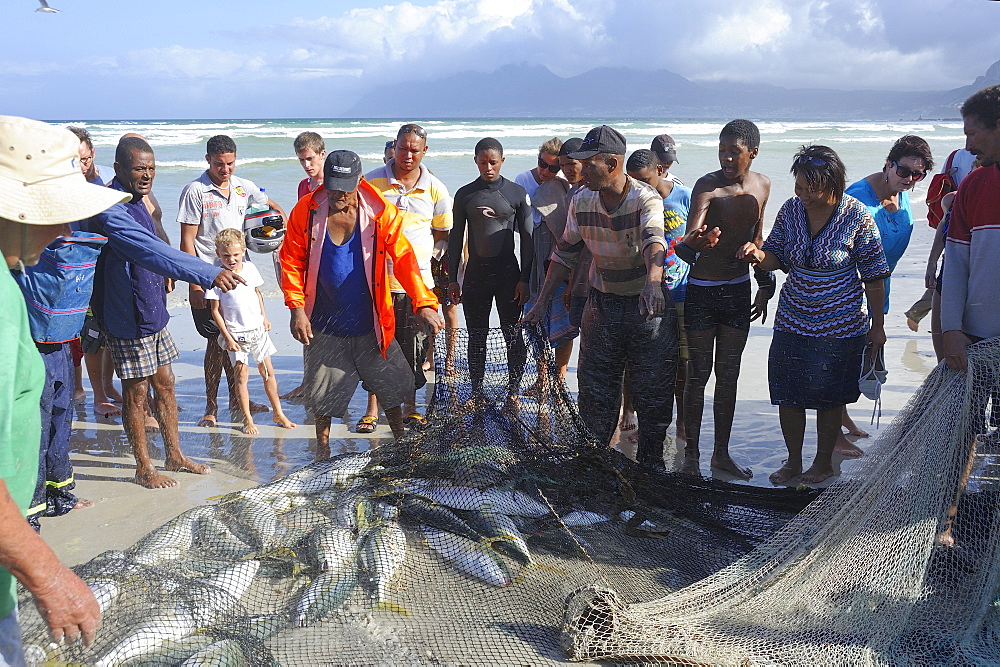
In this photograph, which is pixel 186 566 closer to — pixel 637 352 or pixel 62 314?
pixel 62 314

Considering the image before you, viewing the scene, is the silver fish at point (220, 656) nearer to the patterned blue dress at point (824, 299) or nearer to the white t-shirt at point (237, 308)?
the white t-shirt at point (237, 308)

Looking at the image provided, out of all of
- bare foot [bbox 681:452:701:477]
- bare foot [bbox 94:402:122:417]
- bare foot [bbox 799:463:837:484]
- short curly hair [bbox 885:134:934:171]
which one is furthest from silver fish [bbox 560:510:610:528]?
bare foot [bbox 94:402:122:417]

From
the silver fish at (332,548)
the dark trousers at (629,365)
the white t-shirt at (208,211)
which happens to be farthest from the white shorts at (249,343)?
the silver fish at (332,548)

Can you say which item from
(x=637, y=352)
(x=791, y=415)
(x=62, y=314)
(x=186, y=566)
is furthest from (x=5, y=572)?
(x=791, y=415)

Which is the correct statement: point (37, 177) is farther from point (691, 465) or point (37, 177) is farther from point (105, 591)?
point (691, 465)

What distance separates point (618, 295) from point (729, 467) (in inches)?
64.0

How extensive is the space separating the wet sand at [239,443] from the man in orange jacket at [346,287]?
3.36 feet

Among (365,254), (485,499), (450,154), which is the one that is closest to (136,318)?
(365,254)

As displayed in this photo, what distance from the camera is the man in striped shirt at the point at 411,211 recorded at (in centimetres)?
668

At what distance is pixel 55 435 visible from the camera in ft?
15.6

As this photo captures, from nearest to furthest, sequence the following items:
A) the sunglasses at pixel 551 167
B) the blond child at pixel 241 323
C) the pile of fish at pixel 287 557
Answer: the pile of fish at pixel 287 557
the blond child at pixel 241 323
the sunglasses at pixel 551 167

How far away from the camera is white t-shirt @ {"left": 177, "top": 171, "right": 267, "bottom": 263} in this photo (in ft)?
22.0

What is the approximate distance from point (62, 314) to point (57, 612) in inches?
114

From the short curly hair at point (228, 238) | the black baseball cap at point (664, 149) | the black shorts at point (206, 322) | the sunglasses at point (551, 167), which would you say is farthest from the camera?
the sunglasses at point (551, 167)
